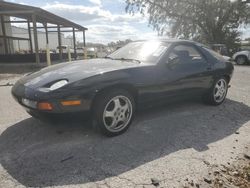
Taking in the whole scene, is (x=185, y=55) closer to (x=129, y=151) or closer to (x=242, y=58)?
(x=129, y=151)

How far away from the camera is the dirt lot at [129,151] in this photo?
2750mm

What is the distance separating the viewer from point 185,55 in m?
4.89

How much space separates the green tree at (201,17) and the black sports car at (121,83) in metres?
26.0

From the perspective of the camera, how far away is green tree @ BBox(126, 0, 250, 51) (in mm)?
28703

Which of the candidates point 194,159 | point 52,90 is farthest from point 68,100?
point 194,159

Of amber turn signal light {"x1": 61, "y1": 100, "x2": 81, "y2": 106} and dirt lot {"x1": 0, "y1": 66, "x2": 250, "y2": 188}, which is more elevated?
amber turn signal light {"x1": 61, "y1": 100, "x2": 81, "y2": 106}

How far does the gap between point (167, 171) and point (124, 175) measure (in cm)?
49

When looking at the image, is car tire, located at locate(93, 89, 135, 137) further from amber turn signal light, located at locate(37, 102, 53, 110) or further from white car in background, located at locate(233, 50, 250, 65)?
white car in background, located at locate(233, 50, 250, 65)

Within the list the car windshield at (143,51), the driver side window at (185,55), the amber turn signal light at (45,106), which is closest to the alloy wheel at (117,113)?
the amber turn signal light at (45,106)

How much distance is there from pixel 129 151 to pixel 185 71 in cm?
204

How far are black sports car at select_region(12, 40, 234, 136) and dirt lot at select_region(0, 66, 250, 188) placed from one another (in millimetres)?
372

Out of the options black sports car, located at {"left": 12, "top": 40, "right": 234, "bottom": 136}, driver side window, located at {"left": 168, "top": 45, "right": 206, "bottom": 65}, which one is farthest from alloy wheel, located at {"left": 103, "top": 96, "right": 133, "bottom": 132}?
driver side window, located at {"left": 168, "top": 45, "right": 206, "bottom": 65}

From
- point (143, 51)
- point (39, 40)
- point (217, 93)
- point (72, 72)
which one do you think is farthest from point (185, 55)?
point (39, 40)

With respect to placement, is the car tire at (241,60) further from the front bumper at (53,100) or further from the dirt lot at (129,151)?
the front bumper at (53,100)
